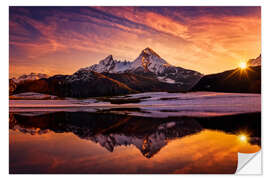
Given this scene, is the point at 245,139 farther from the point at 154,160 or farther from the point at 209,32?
the point at 209,32

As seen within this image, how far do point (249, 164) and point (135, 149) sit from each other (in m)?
3.77

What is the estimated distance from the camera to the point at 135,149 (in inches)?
214

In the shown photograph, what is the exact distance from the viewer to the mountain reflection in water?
4.72 m

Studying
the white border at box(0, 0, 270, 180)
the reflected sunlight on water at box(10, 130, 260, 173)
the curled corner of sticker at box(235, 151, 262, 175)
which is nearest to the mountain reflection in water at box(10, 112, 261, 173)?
the reflected sunlight on water at box(10, 130, 260, 173)

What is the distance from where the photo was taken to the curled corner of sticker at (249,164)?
5349 millimetres

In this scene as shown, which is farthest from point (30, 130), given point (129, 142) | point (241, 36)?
point (241, 36)

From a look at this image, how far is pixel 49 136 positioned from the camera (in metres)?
6.89

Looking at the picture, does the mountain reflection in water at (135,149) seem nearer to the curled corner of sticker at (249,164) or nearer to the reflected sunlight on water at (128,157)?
the reflected sunlight on water at (128,157)

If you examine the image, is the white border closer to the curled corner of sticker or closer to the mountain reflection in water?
the curled corner of sticker

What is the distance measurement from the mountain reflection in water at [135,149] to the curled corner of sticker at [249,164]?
20cm
